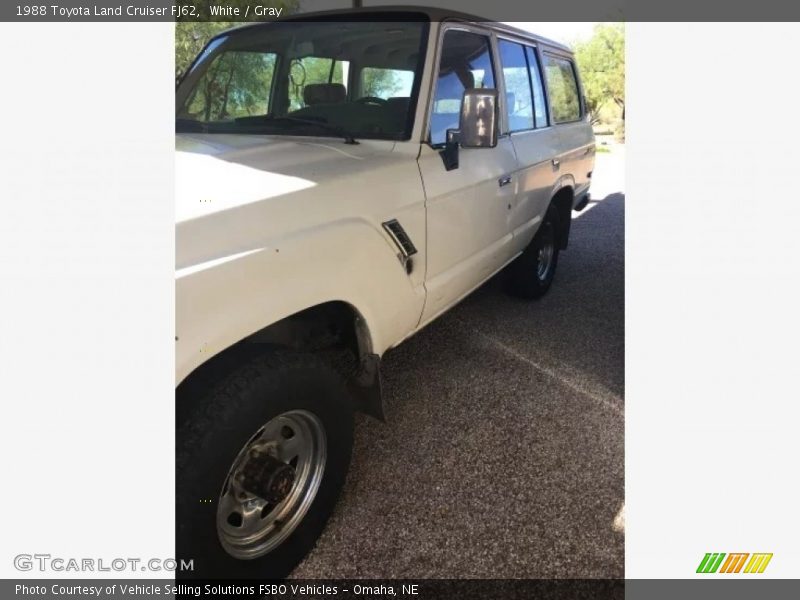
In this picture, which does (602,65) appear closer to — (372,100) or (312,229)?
(372,100)

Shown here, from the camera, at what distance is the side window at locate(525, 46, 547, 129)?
13.3ft

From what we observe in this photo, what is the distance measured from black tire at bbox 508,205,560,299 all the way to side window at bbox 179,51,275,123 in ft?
7.31

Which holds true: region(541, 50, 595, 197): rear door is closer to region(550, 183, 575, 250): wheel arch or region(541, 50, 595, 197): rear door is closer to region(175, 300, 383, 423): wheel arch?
region(550, 183, 575, 250): wheel arch

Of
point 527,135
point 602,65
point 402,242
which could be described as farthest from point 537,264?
point 602,65

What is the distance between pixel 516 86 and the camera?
3.75 m

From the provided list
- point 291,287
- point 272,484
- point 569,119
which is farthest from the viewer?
point 569,119

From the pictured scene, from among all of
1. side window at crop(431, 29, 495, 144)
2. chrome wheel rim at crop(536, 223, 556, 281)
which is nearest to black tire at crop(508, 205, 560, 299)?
chrome wheel rim at crop(536, 223, 556, 281)

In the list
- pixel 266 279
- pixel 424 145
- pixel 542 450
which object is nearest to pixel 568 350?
pixel 542 450

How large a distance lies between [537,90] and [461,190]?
1.79 m

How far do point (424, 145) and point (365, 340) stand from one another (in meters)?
0.96

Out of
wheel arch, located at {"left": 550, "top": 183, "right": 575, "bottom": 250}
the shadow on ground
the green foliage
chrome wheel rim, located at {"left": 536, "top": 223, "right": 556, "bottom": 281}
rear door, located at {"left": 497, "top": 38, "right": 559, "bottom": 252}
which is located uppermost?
the green foliage

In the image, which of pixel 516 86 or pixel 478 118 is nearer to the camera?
pixel 478 118

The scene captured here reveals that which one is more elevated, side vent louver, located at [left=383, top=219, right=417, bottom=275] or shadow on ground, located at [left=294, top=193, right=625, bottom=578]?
side vent louver, located at [left=383, top=219, right=417, bottom=275]

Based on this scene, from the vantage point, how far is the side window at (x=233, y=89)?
2.96 meters
